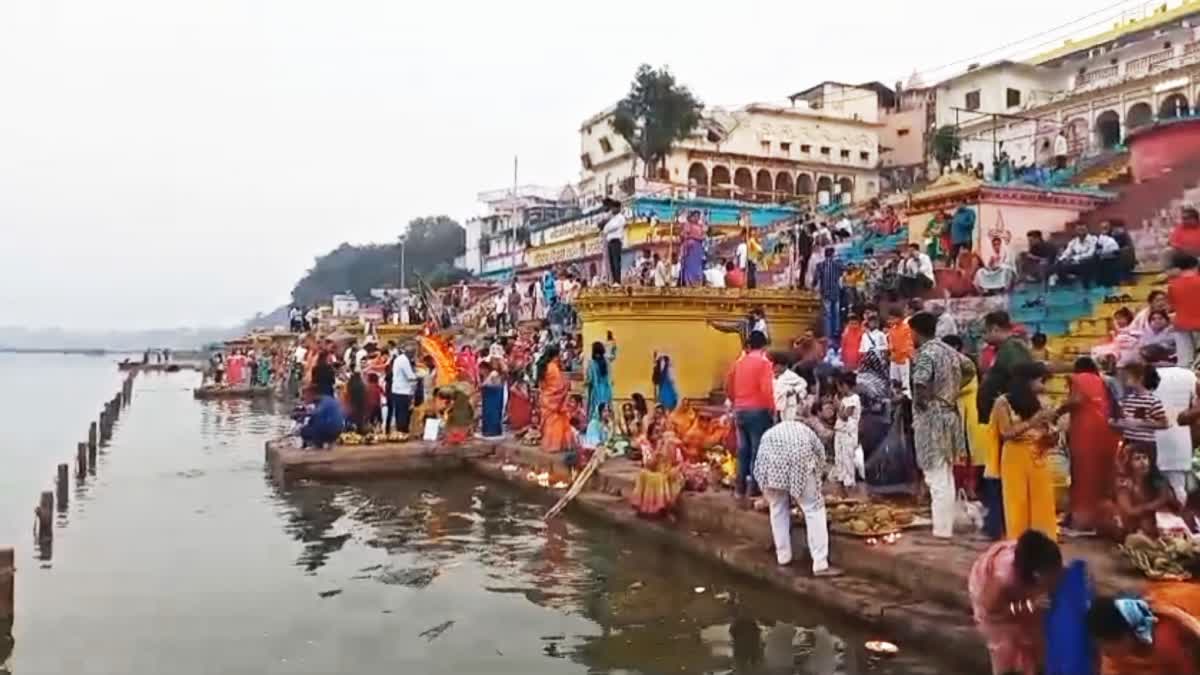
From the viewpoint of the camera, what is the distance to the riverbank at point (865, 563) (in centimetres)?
646

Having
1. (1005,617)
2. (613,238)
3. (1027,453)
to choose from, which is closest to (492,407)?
(613,238)

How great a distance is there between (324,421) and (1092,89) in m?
33.2

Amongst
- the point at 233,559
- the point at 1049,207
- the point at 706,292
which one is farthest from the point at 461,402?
the point at 1049,207

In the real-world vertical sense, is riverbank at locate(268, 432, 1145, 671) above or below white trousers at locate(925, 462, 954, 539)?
below

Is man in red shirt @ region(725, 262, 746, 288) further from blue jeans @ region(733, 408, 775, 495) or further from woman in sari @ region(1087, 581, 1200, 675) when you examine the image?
woman in sari @ region(1087, 581, 1200, 675)

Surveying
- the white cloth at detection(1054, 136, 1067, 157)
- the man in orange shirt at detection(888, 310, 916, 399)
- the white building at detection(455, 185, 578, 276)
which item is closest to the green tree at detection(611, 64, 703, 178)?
the white building at detection(455, 185, 578, 276)

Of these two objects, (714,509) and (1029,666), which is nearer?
(1029,666)

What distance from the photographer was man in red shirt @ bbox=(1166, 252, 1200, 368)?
30.2ft

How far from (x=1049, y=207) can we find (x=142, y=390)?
43.6 metres

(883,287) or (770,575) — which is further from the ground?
(883,287)

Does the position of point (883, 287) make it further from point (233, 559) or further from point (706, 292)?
point (233, 559)

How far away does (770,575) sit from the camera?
26.6 ft

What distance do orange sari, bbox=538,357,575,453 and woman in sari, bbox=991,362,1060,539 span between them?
770 cm

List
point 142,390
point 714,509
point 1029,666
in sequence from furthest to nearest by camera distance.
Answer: point 142,390 → point 714,509 → point 1029,666
